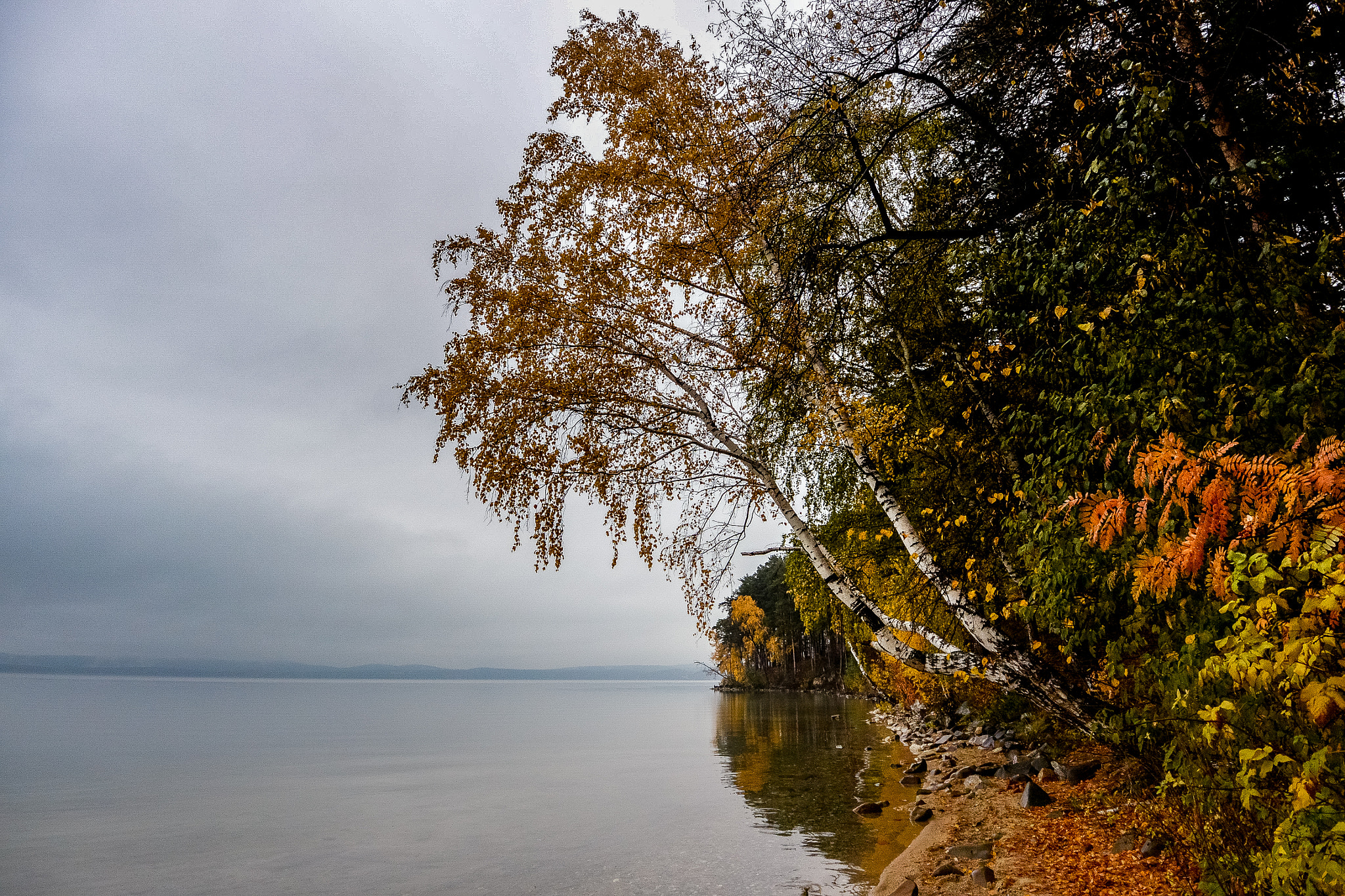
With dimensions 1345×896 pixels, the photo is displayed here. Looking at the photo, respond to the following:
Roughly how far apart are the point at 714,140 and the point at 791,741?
23476 millimetres

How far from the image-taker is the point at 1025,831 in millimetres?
8531

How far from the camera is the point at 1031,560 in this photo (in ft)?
20.4

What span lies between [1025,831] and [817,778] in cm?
950

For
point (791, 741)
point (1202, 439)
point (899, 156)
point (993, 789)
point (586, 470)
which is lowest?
point (791, 741)

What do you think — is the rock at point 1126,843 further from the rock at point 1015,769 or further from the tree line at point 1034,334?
the rock at point 1015,769

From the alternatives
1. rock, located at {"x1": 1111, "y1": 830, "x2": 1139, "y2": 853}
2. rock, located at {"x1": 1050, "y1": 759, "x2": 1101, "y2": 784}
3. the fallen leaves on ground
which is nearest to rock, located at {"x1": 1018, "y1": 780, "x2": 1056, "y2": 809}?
the fallen leaves on ground

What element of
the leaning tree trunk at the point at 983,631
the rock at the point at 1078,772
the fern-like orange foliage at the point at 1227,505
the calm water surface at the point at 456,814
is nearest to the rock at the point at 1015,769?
the rock at the point at 1078,772

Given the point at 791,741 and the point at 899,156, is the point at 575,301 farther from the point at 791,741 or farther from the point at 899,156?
the point at 791,741

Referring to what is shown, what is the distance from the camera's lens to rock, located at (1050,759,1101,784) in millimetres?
10273

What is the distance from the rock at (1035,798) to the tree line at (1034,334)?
201cm

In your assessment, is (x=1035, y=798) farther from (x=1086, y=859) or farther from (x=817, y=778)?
(x=817, y=778)

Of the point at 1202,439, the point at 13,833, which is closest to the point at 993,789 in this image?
the point at 1202,439

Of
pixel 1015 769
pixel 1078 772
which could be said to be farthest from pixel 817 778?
pixel 1078 772

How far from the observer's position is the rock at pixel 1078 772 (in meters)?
10.3
